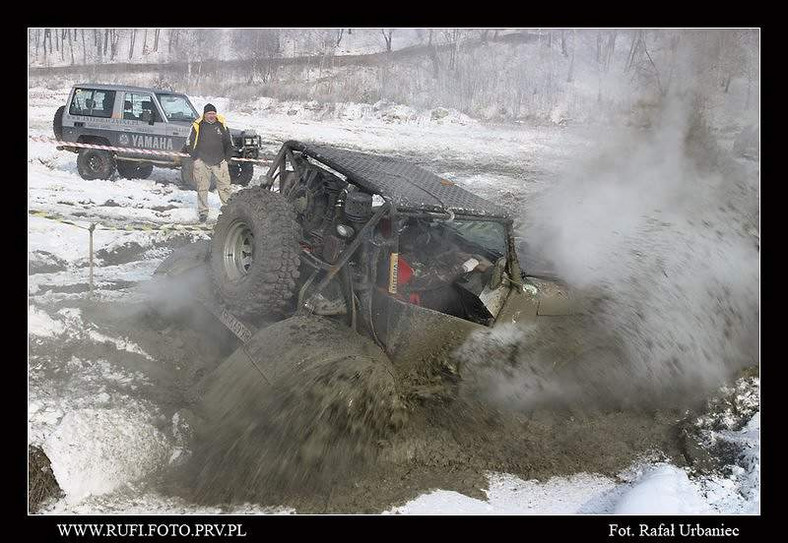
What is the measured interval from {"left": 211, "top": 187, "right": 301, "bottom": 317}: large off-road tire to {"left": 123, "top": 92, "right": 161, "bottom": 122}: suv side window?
8.72 metres

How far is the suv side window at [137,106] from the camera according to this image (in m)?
13.8

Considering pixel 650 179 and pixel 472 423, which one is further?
pixel 650 179

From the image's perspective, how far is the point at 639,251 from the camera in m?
6.79

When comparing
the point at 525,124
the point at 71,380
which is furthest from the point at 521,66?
the point at 71,380

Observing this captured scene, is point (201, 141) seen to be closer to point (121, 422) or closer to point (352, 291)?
point (352, 291)

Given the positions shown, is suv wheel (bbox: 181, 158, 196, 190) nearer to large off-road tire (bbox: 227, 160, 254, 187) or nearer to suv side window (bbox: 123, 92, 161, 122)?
large off-road tire (bbox: 227, 160, 254, 187)

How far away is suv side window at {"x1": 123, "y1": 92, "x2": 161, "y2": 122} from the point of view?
45.1ft

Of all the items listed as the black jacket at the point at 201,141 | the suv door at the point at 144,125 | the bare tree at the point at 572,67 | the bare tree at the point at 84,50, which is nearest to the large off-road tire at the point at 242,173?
the suv door at the point at 144,125

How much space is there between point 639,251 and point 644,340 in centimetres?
129

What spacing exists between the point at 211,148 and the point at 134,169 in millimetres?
3858

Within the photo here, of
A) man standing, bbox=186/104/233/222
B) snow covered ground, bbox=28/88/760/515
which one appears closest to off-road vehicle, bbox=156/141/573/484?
snow covered ground, bbox=28/88/760/515

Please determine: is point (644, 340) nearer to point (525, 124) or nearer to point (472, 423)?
point (472, 423)

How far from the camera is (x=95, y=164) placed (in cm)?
1342

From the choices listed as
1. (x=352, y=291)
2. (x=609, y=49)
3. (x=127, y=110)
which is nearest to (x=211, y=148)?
(x=127, y=110)
